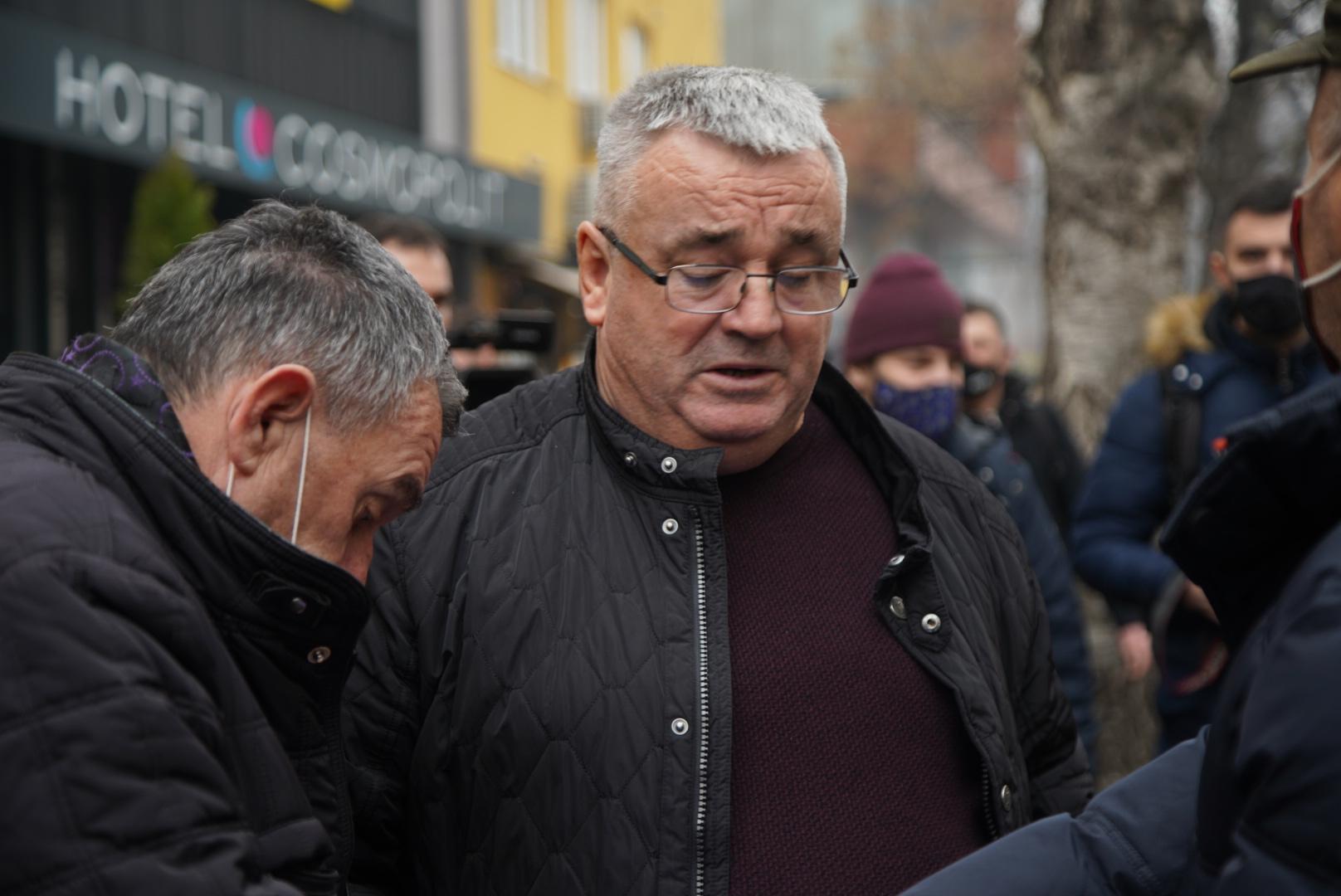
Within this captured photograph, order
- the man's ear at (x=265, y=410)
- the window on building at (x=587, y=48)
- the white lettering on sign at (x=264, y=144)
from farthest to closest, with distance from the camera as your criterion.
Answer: the window on building at (x=587, y=48) → the white lettering on sign at (x=264, y=144) → the man's ear at (x=265, y=410)

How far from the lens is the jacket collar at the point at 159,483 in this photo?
1.72 meters

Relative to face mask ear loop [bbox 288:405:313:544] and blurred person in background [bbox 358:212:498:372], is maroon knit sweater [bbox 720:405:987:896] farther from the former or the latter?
blurred person in background [bbox 358:212:498:372]

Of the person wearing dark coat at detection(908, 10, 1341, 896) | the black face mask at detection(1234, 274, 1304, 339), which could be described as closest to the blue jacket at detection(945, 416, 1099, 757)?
the black face mask at detection(1234, 274, 1304, 339)

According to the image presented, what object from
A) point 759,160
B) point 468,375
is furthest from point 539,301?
point 759,160

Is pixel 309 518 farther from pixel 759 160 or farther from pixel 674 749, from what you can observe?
pixel 759 160

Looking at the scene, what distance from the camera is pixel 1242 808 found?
56.8 inches

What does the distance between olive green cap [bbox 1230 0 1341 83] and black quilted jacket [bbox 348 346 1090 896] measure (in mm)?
885

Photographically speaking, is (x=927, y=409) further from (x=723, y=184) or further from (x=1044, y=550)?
(x=723, y=184)

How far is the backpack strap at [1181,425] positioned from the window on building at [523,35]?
45.1 feet

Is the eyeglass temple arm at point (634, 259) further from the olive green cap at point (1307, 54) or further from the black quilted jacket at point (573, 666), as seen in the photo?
the olive green cap at point (1307, 54)

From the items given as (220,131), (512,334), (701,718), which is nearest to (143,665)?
(701,718)

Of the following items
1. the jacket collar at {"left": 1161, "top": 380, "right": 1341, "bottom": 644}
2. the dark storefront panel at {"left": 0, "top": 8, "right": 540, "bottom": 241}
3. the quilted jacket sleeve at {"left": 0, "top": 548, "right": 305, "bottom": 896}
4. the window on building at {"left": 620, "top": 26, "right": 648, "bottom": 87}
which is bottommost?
the quilted jacket sleeve at {"left": 0, "top": 548, "right": 305, "bottom": 896}

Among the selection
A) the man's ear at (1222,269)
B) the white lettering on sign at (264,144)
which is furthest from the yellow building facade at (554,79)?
the man's ear at (1222,269)

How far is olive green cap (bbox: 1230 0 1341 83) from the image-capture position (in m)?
1.62
